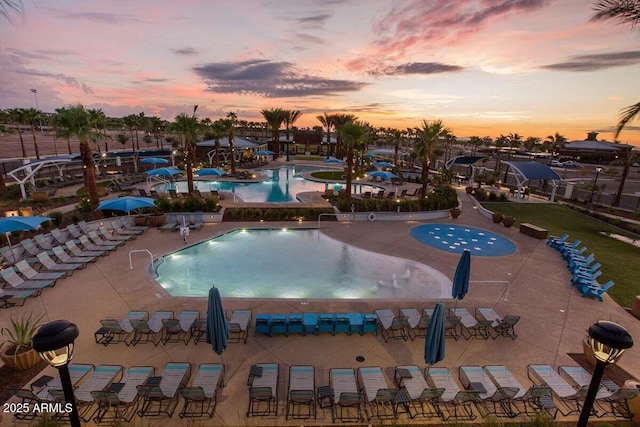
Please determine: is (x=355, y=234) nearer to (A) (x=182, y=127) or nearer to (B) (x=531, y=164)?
(A) (x=182, y=127)

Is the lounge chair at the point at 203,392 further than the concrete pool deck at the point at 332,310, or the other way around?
the concrete pool deck at the point at 332,310

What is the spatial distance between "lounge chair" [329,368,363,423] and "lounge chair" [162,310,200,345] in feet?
16.0

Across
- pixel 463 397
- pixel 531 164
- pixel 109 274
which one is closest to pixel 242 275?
pixel 109 274

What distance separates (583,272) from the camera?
14289 millimetres

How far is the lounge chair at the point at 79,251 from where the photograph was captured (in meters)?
15.0

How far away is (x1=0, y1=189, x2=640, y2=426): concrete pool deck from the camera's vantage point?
8578 mm

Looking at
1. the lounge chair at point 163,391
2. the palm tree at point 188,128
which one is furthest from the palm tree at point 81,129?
the lounge chair at point 163,391

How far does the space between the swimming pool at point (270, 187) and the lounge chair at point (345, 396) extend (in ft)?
72.0

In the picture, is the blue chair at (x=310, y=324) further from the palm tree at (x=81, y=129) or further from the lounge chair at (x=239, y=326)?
the palm tree at (x=81, y=129)

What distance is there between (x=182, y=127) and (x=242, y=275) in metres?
17.0

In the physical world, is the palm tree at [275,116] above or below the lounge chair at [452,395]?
above

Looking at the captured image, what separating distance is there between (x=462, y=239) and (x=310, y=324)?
1442 cm

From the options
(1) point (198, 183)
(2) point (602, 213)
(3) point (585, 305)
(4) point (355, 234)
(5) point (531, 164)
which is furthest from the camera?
(1) point (198, 183)

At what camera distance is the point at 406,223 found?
2300cm
